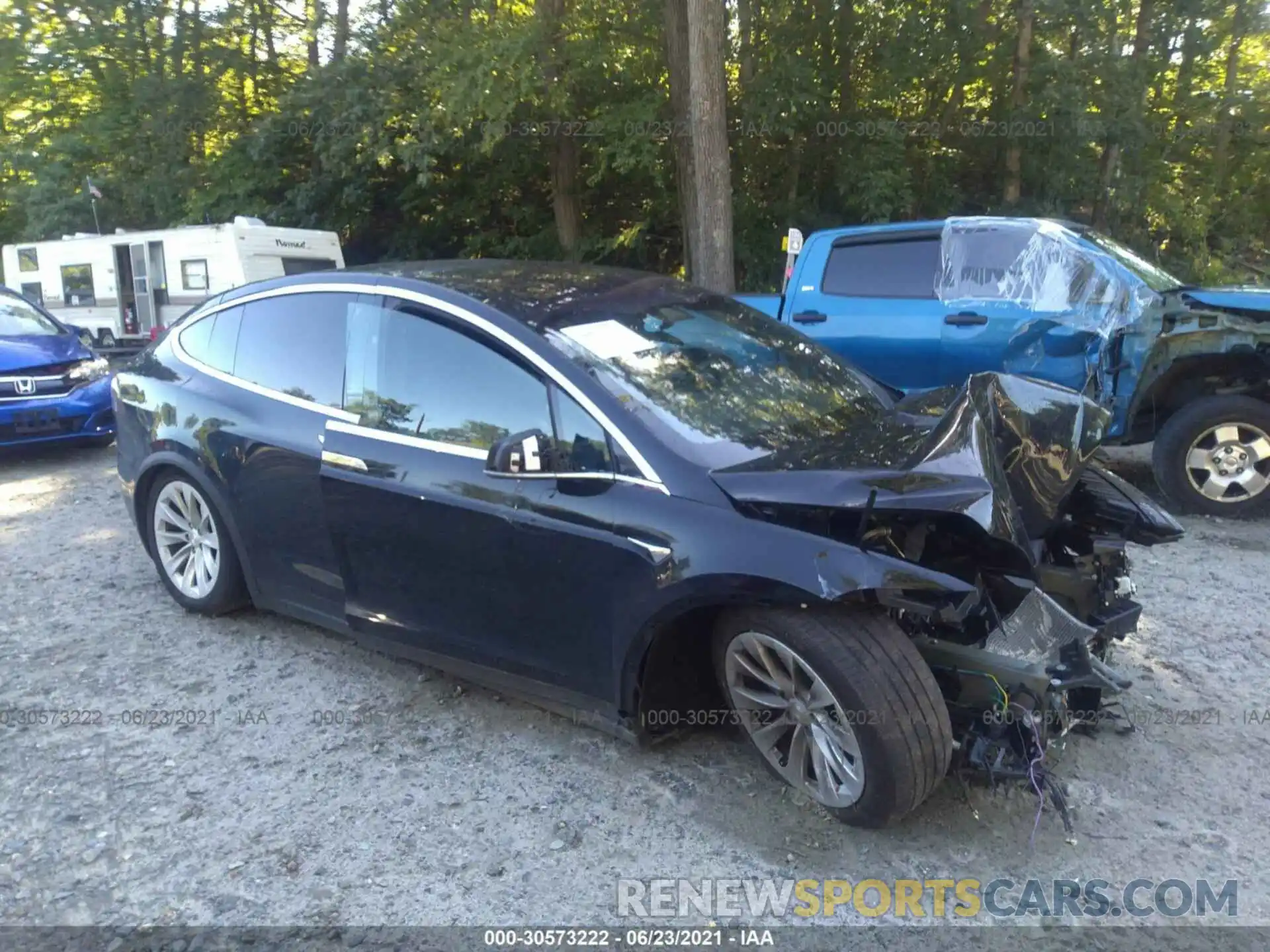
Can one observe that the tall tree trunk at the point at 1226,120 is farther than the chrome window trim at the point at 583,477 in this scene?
Yes

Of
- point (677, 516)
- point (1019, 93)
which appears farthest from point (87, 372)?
point (1019, 93)

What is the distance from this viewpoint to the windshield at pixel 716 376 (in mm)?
3318

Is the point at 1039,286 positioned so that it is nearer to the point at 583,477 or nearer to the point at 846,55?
the point at 583,477

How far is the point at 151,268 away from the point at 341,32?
5.35 m

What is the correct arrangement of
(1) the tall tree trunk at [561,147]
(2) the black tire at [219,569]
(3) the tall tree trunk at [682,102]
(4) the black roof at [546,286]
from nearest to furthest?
(4) the black roof at [546,286], (2) the black tire at [219,569], (3) the tall tree trunk at [682,102], (1) the tall tree trunk at [561,147]

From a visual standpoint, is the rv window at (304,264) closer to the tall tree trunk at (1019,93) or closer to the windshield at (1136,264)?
the tall tree trunk at (1019,93)

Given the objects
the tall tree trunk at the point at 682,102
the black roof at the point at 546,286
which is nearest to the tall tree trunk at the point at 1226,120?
the tall tree trunk at the point at 682,102

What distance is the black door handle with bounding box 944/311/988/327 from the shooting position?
6.68 metres

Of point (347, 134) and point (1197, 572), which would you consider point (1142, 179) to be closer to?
point (1197, 572)

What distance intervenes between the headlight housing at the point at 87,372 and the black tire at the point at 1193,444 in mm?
8513

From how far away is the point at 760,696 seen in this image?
10.3 ft

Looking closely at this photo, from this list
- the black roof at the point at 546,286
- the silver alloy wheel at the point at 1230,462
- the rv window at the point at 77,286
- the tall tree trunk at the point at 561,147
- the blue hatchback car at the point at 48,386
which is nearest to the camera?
the black roof at the point at 546,286

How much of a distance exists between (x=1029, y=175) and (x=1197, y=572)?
1037 cm

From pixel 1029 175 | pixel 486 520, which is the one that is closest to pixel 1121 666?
pixel 486 520
